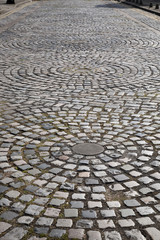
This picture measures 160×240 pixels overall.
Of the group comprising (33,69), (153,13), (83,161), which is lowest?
(153,13)

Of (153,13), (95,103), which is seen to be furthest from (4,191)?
(153,13)

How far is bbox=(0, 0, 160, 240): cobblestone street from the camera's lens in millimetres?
3180

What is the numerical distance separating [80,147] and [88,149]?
0.11 metres

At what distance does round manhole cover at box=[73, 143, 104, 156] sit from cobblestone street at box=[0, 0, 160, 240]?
1 centimetres

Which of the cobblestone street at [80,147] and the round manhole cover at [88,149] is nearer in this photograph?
the cobblestone street at [80,147]

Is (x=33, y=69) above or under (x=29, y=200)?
under

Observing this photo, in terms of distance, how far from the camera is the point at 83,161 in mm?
4227

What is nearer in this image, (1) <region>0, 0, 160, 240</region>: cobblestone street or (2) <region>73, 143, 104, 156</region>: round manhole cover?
(1) <region>0, 0, 160, 240</region>: cobblestone street

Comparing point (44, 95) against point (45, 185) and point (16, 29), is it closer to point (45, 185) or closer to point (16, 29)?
point (45, 185)

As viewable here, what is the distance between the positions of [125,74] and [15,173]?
486cm

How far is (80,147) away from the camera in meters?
4.58

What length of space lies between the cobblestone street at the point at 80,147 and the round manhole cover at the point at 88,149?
1cm

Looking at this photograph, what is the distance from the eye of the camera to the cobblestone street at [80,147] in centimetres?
318

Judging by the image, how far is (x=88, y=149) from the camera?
4.52 m
